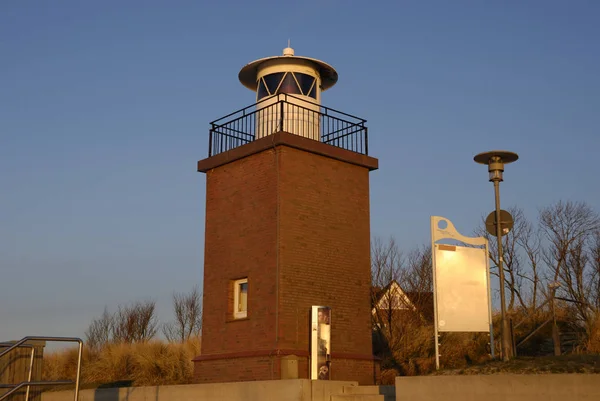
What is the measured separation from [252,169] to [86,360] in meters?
12.7

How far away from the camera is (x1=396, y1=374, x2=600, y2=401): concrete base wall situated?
11.3 m

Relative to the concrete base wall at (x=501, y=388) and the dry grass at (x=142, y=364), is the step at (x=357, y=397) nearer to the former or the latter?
the concrete base wall at (x=501, y=388)

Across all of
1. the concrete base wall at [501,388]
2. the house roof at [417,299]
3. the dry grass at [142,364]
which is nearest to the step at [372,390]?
the concrete base wall at [501,388]

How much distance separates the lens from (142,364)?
24750 millimetres

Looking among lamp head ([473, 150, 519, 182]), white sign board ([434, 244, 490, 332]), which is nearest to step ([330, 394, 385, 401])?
white sign board ([434, 244, 490, 332])

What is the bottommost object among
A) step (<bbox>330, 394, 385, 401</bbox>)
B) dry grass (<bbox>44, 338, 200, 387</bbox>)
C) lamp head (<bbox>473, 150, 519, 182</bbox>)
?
step (<bbox>330, 394, 385, 401</bbox>)

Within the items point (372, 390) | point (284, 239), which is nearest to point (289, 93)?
point (284, 239)

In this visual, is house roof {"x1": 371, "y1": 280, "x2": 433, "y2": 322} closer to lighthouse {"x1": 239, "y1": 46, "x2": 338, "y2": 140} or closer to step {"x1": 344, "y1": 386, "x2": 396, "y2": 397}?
lighthouse {"x1": 239, "y1": 46, "x2": 338, "y2": 140}

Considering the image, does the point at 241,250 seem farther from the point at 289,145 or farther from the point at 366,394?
the point at 366,394

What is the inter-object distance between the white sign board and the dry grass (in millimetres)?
10104

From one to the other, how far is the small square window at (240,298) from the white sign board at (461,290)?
5432 millimetres

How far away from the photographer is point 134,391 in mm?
18859

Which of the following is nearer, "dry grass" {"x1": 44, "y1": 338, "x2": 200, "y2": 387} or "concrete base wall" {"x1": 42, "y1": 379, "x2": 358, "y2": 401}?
"concrete base wall" {"x1": 42, "y1": 379, "x2": 358, "y2": 401}

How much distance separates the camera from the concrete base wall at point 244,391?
1559 cm
